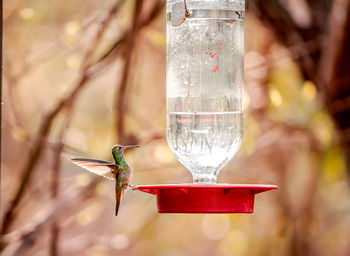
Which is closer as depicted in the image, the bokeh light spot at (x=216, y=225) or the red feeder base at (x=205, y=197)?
the red feeder base at (x=205, y=197)

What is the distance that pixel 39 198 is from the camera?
459cm

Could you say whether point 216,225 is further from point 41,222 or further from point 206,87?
point 206,87

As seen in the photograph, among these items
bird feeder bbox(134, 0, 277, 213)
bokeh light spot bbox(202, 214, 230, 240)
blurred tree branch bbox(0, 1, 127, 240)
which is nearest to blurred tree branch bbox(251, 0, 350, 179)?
blurred tree branch bbox(0, 1, 127, 240)

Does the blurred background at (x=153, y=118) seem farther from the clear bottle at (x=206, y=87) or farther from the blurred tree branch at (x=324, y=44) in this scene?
the clear bottle at (x=206, y=87)

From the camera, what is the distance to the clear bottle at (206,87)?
2.60 metres

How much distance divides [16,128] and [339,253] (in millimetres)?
3250

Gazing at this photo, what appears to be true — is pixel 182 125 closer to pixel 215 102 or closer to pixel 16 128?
pixel 215 102

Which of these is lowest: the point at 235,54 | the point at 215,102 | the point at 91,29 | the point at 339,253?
the point at 339,253

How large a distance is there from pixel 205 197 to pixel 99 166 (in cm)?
53

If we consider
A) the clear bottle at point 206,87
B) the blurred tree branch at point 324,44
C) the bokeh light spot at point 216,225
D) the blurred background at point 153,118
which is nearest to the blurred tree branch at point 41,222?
the blurred background at point 153,118

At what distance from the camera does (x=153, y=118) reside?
4.97 meters

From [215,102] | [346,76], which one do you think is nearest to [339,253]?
[346,76]

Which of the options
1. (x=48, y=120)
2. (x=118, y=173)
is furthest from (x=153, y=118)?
(x=118, y=173)

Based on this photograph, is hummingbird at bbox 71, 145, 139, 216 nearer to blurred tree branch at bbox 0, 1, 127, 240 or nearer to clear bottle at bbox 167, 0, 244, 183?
clear bottle at bbox 167, 0, 244, 183
